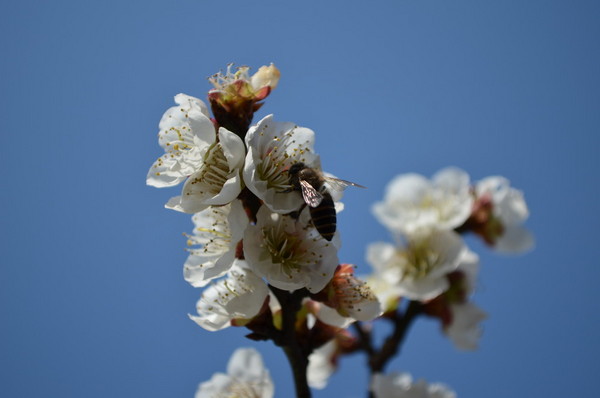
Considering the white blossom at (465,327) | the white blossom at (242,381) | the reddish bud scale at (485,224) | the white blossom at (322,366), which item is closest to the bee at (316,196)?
the white blossom at (242,381)

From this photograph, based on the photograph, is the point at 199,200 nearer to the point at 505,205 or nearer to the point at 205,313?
the point at 205,313

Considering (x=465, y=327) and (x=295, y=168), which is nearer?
(x=295, y=168)

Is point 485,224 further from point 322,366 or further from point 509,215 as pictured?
point 322,366

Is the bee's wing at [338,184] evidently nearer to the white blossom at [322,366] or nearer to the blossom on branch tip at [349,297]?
the blossom on branch tip at [349,297]

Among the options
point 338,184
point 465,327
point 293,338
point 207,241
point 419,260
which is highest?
point 338,184

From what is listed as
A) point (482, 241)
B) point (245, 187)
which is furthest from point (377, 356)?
point (245, 187)

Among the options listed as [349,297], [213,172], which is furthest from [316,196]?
[349,297]

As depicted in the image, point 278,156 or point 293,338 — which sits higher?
point 278,156
